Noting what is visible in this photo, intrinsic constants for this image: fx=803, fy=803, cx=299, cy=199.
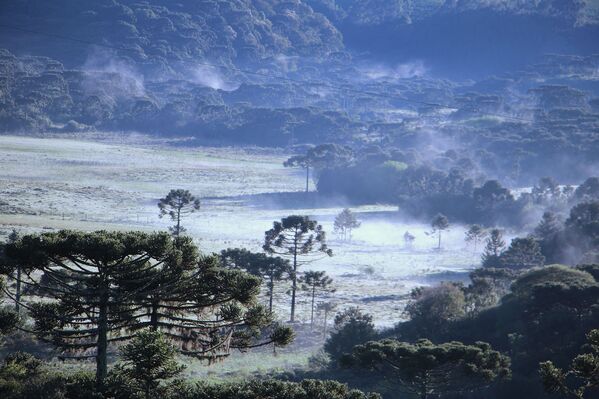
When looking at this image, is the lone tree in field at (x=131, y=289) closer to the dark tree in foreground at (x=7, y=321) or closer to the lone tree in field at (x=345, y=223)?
the dark tree in foreground at (x=7, y=321)

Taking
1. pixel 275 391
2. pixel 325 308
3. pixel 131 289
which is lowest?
pixel 325 308

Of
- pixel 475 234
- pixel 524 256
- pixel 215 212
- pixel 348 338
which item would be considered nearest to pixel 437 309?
pixel 348 338

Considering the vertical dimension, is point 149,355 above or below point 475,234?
below

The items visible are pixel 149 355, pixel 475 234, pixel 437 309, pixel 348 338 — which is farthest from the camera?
pixel 475 234

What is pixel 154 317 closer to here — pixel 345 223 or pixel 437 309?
pixel 437 309

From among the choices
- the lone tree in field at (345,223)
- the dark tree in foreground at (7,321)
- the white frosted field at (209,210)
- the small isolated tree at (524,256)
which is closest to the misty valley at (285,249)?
the dark tree in foreground at (7,321)

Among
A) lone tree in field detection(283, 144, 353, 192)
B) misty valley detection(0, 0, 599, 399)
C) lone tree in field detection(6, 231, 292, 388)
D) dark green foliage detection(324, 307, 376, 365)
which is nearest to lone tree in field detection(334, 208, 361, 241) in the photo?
misty valley detection(0, 0, 599, 399)
